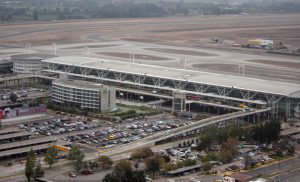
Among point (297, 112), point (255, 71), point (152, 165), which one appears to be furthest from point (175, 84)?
point (152, 165)

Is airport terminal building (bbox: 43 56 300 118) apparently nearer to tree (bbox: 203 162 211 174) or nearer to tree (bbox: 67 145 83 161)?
tree (bbox: 203 162 211 174)

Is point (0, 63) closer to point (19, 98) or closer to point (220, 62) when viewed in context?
point (19, 98)

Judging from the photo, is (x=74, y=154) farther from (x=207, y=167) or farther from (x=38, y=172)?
(x=207, y=167)

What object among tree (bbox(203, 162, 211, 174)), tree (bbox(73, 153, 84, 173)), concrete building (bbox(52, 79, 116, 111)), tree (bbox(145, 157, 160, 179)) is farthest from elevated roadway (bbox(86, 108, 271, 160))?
concrete building (bbox(52, 79, 116, 111))

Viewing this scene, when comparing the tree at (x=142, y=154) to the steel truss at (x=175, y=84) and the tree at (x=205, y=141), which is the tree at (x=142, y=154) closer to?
the tree at (x=205, y=141)

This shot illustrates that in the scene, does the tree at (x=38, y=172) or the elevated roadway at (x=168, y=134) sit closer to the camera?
the tree at (x=38, y=172)

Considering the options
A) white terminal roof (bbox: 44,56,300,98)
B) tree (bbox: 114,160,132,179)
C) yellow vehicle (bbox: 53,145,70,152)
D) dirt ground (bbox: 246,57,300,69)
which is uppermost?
white terminal roof (bbox: 44,56,300,98)

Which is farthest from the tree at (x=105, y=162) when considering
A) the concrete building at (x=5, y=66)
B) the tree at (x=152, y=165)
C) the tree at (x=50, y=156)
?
the concrete building at (x=5, y=66)

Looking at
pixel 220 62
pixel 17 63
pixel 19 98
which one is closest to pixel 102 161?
pixel 19 98
